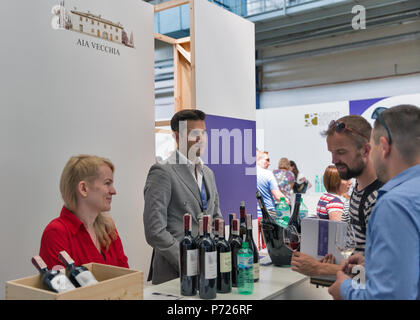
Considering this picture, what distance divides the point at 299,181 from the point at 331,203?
3718 mm

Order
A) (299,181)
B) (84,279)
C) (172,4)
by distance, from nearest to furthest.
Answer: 1. (84,279)
2. (172,4)
3. (299,181)

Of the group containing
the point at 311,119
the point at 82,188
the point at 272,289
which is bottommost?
the point at 272,289

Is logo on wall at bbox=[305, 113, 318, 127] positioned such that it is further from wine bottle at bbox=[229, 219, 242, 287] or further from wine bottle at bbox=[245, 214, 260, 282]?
wine bottle at bbox=[229, 219, 242, 287]

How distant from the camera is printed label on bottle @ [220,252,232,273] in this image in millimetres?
1639

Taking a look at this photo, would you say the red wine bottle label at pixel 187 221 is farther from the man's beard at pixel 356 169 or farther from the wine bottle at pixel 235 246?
the man's beard at pixel 356 169

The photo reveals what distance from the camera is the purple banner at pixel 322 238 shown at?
1.86 metres

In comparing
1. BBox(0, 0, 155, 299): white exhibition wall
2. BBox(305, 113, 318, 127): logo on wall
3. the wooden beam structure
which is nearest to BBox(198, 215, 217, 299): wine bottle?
BBox(0, 0, 155, 299): white exhibition wall

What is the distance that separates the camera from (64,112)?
2871mm

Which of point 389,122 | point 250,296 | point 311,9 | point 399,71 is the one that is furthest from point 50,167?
point 399,71

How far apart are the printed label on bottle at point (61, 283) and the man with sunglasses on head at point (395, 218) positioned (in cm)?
91

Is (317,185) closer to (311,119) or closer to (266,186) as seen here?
(311,119)

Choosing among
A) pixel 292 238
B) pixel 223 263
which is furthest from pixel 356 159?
pixel 223 263

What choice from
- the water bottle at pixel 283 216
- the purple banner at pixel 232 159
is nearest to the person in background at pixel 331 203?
the purple banner at pixel 232 159

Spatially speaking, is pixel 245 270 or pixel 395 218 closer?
pixel 395 218
